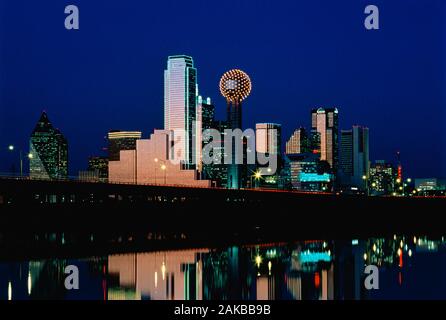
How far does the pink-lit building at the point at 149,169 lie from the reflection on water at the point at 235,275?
79.5 m

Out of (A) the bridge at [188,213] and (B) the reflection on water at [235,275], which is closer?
(B) the reflection on water at [235,275]

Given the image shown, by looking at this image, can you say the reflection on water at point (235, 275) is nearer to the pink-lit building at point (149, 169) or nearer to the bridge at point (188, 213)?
the bridge at point (188, 213)

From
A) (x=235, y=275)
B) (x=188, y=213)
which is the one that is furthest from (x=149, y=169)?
(x=235, y=275)

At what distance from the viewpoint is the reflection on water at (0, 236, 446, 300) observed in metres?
47.2

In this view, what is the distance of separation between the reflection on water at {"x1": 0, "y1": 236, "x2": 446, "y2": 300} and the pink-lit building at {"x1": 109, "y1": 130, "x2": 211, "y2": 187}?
261 feet

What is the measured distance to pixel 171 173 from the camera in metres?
162

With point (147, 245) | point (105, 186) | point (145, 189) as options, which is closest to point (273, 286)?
point (147, 245)

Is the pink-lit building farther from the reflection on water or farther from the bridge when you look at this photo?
the reflection on water

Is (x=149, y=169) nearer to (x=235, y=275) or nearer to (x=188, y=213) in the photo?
(x=188, y=213)

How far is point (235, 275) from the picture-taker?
57.0 metres

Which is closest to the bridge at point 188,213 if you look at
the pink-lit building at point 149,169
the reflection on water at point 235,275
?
the pink-lit building at point 149,169

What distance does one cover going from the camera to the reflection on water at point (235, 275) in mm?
47219
